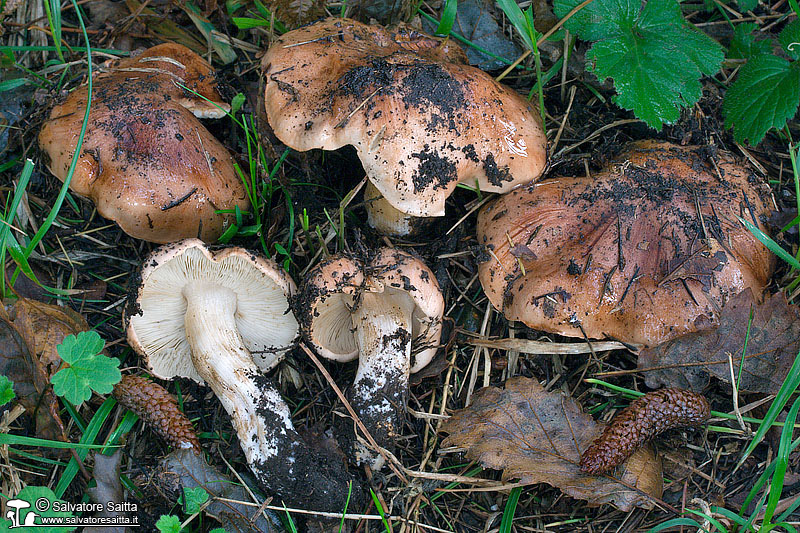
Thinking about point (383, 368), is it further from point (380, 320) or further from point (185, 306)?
point (185, 306)

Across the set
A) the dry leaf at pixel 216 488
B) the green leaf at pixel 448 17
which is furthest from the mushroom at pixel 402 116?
the dry leaf at pixel 216 488

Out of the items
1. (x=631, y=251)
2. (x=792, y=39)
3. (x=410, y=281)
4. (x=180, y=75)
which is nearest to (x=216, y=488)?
(x=410, y=281)

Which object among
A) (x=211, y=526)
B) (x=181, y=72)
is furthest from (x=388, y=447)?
(x=181, y=72)

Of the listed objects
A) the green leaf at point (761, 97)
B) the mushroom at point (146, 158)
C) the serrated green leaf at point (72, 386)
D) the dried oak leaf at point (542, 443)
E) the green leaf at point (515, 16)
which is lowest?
the dried oak leaf at point (542, 443)

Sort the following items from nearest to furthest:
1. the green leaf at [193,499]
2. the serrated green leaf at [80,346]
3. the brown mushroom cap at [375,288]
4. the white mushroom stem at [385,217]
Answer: the serrated green leaf at [80,346]
the green leaf at [193,499]
the brown mushroom cap at [375,288]
the white mushroom stem at [385,217]

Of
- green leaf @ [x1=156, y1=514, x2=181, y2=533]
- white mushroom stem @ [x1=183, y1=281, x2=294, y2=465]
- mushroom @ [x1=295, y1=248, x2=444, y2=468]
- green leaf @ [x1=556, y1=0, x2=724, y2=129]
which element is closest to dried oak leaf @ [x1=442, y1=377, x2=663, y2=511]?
mushroom @ [x1=295, y1=248, x2=444, y2=468]

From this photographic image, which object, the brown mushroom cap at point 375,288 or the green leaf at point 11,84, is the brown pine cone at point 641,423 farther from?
the green leaf at point 11,84
